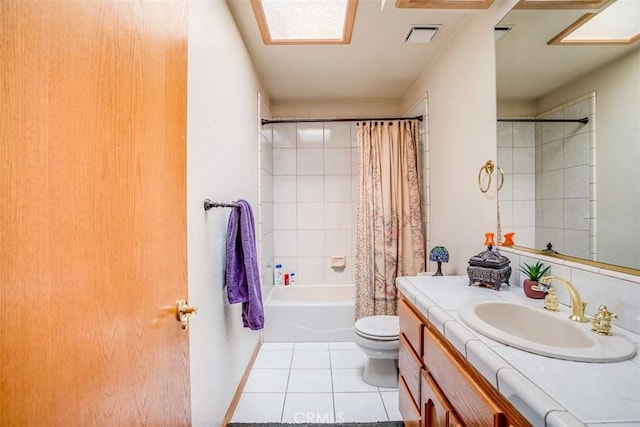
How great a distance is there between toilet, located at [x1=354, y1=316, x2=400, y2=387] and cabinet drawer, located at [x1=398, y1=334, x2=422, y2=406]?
13.5 inches

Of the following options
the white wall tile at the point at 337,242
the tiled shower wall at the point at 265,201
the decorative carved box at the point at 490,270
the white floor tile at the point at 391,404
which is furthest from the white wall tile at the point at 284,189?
the decorative carved box at the point at 490,270

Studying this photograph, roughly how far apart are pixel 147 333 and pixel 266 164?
2.31 meters

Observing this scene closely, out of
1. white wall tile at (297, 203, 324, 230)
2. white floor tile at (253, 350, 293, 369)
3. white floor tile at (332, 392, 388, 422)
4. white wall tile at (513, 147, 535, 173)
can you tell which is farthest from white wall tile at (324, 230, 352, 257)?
white wall tile at (513, 147, 535, 173)

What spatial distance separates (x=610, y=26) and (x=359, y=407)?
6.99 feet

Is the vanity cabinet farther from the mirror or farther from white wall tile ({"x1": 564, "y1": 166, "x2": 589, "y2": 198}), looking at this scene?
white wall tile ({"x1": 564, "y1": 166, "x2": 589, "y2": 198})

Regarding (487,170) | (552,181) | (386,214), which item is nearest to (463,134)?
(487,170)

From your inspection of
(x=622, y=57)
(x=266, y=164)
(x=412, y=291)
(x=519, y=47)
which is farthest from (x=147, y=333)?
(x=266, y=164)

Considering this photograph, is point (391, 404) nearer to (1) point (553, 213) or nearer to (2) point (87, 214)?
(1) point (553, 213)

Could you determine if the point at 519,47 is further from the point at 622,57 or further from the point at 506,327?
the point at 506,327

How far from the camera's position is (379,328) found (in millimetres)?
2027

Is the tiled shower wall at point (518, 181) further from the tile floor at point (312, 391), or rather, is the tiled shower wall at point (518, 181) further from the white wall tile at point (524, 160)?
the tile floor at point (312, 391)

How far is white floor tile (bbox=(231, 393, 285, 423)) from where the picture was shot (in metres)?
1.67

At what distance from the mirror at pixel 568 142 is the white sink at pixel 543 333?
10.8 inches

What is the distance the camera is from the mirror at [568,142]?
3.12 ft
